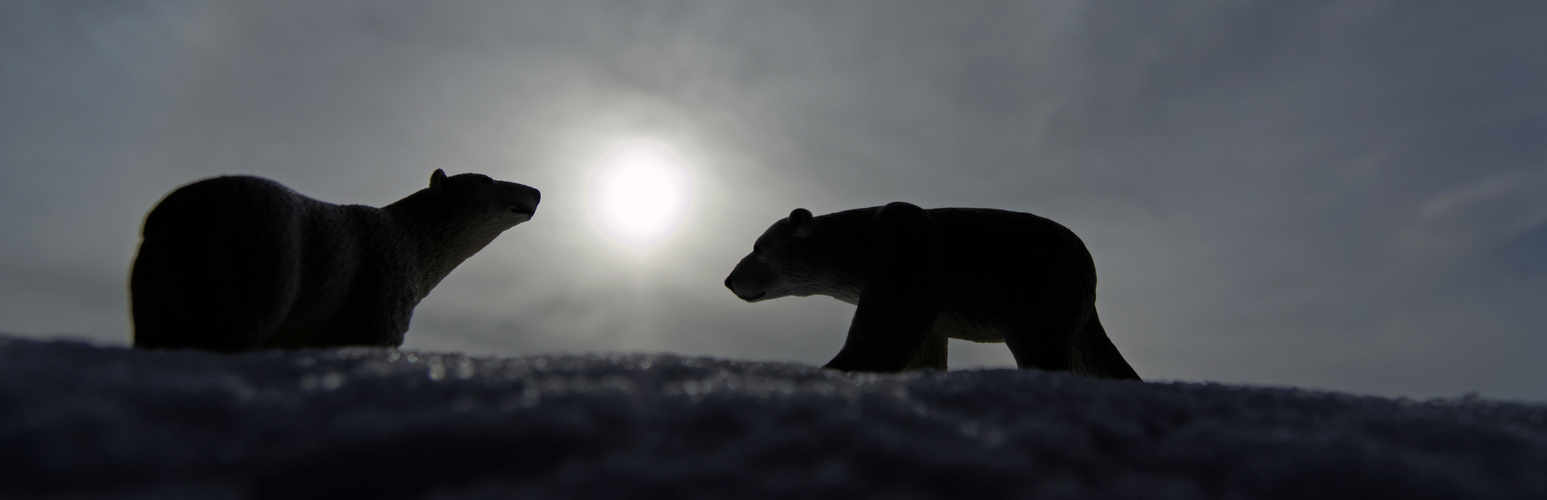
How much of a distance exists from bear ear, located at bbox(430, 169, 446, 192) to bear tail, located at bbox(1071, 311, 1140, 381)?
3034 mm

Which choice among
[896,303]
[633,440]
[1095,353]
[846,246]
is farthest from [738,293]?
[633,440]

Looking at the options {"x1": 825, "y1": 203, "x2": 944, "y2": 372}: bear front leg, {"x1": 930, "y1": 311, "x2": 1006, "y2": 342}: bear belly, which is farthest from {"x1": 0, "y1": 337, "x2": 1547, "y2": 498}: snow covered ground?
{"x1": 930, "y1": 311, "x2": 1006, "y2": 342}: bear belly

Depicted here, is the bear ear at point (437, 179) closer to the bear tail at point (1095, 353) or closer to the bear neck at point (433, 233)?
the bear neck at point (433, 233)

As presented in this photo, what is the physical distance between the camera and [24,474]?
2.55ft

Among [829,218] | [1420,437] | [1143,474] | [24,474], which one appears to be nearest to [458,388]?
[24,474]

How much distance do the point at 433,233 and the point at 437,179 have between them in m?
0.31

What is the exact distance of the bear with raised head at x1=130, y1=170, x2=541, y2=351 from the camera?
2180mm

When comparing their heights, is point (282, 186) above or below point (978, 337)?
above

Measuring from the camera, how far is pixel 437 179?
3.41m

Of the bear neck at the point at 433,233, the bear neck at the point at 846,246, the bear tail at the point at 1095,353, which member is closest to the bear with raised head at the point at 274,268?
the bear neck at the point at 433,233

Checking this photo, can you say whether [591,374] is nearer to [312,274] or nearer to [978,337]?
[312,274]

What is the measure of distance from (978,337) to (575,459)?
2594mm

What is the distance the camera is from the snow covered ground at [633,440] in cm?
82

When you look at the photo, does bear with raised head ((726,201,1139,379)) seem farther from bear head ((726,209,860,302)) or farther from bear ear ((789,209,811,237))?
bear ear ((789,209,811,237))
